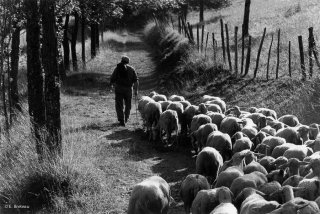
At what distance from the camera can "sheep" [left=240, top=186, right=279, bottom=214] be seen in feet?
21.7

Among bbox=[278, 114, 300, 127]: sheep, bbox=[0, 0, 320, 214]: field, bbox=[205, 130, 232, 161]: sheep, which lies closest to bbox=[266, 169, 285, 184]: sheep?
bbox=[0, 0, 320, 214]: field

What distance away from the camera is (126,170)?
38.2 ft

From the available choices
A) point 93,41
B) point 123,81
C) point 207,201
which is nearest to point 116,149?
point 123,81

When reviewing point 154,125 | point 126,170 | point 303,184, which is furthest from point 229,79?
point 303,184

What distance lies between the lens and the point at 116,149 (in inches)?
521

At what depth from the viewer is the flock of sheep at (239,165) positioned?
23.8ft

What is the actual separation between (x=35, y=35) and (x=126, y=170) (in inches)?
144

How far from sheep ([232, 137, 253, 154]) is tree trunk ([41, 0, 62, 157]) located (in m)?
3.62

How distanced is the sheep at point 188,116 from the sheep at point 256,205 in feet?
24.4

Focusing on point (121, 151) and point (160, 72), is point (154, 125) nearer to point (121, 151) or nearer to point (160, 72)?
point (121, 151)

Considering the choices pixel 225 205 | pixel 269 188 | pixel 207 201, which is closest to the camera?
pixel 225 205

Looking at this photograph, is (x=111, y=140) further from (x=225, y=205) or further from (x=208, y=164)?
(x=225, y=205)

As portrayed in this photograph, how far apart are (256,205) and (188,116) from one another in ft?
26.2

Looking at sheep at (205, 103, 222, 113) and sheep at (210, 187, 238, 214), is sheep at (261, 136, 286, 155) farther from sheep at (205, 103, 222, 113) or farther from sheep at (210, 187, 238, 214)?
sheep at (205, 103, 222, 113)
